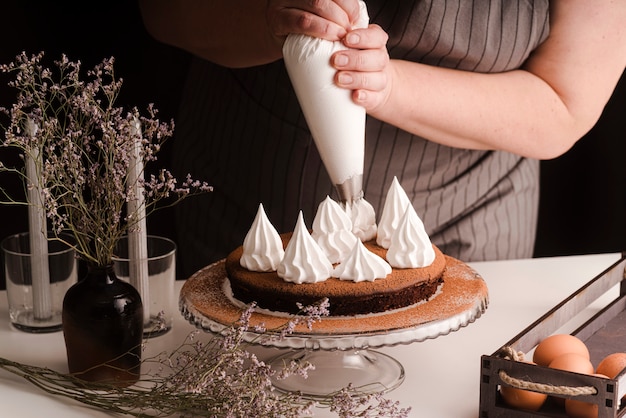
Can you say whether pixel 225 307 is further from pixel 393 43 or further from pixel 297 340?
pixel 393 43

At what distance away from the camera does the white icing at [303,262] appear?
4.09ft

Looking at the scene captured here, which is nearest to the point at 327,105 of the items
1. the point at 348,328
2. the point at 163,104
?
the point at 348,328

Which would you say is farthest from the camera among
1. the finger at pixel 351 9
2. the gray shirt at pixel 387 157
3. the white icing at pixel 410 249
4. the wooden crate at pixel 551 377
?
the gray shirt at pixel 387 157

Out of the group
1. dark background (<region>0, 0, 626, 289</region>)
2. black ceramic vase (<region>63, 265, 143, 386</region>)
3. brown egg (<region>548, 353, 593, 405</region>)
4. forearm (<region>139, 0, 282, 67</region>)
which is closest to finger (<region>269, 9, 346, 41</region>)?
forearm (<region>139, 0, 282, 67</region>)

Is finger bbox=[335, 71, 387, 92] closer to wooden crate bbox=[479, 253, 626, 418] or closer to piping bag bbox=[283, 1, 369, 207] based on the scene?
piping bag bbox=[283, 1, 369, 207]

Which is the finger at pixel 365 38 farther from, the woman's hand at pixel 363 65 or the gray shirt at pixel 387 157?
the gray shirt at pixel 387 157

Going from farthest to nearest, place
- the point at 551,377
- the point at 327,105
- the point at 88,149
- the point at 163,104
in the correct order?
the point at 163,104 → the point at 327,105 → the point at 88,149 → the point at 551,377

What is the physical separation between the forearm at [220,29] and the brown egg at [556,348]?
721 millimetres

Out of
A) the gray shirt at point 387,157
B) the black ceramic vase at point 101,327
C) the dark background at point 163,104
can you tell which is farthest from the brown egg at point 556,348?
the dark background at point 163,104

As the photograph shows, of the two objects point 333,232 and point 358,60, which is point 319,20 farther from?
point 333,232

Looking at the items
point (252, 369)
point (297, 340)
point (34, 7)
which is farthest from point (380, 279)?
point (34, 7)

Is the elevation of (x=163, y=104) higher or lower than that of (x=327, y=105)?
lower

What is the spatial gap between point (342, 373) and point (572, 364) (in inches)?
12.7

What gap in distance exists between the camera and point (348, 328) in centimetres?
117
